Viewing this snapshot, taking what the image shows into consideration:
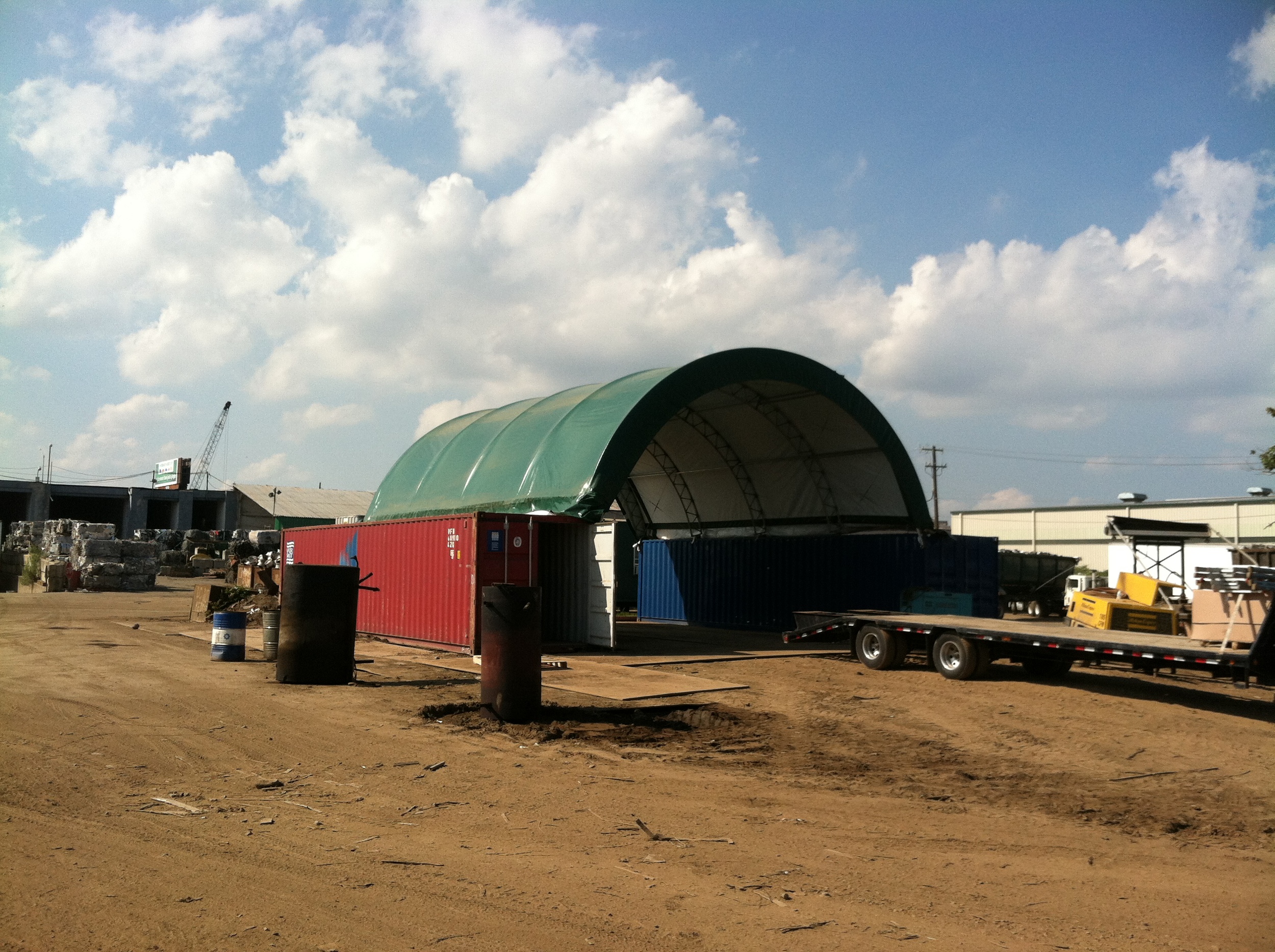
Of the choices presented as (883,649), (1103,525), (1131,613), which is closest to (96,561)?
(883,649)

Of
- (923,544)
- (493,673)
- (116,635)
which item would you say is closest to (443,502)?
(116,635)

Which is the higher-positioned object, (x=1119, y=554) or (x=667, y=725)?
(x=1119, y=554)

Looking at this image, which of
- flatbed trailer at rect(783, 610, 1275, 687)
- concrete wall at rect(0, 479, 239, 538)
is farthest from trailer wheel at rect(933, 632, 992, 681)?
concrete wall at rect(0, 479, 239, 538)

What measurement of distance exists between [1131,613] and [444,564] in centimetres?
1314

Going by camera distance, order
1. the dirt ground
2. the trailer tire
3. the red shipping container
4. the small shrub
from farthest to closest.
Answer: the small shrub, the red shipping container, the trailer tire, the dirt ground

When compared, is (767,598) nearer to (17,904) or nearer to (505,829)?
(505,829)

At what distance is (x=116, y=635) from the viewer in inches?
855

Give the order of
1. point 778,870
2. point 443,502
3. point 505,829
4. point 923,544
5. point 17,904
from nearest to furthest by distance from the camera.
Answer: point 17,904 < point 778,870 < point 505,829 < point 923,544 < point 443,502

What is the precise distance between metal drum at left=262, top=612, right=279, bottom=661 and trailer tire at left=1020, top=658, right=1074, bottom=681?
1300cm

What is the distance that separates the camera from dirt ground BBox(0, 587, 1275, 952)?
16.7ft

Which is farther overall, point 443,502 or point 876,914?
point 443,502

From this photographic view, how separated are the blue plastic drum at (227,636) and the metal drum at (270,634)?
0.53m

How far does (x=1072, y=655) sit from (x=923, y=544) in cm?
999

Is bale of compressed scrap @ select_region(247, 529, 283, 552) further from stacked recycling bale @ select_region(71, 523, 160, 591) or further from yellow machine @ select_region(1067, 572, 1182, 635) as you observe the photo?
yellow machine @ select_region(1067, 572, 1182, 635)
